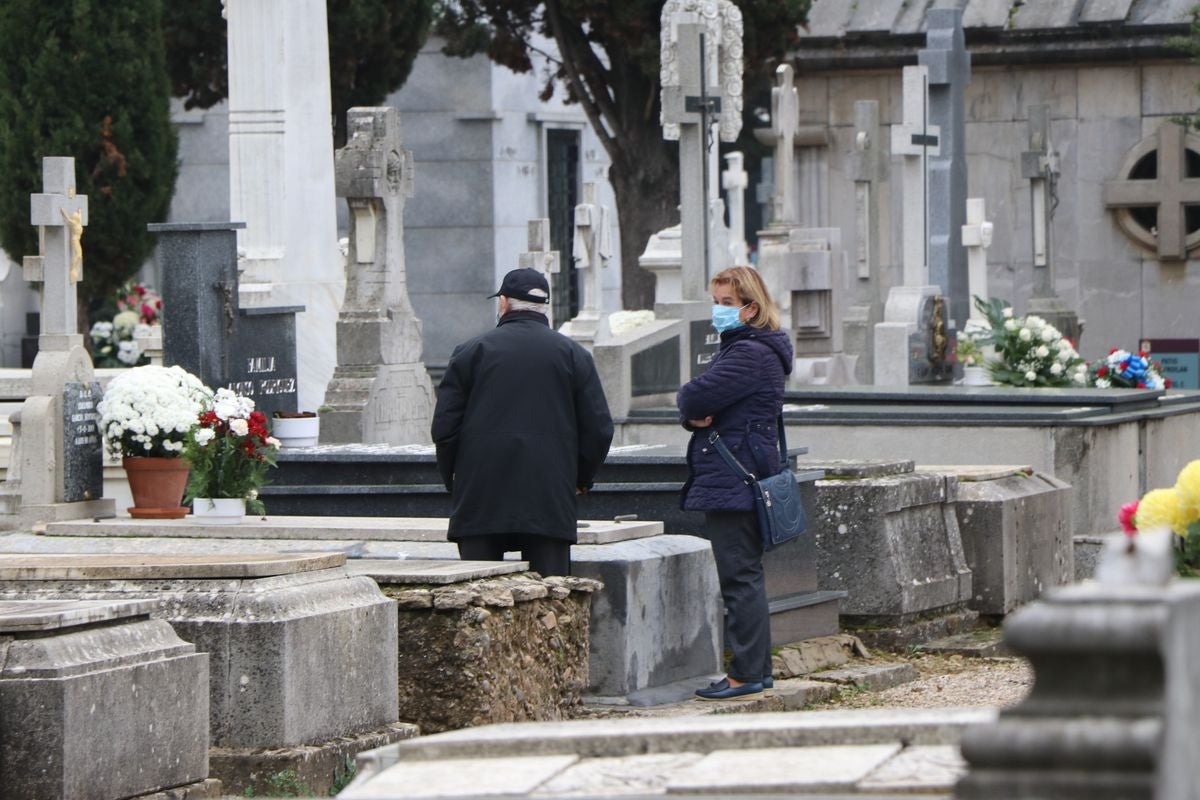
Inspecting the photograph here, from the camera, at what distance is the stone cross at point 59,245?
9.52 metres

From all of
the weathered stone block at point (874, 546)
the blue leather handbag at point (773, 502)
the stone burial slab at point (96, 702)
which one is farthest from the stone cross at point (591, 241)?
the stone burial slab at point (96, 702)

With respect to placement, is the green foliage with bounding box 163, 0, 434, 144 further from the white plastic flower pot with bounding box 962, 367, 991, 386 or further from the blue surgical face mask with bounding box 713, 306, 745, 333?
the blue surgical face mask with bounding box 713, 306, 745, 333

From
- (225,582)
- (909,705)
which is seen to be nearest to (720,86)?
(909,705)

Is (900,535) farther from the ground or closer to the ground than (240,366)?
closer to the ground

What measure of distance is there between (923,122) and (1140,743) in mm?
15274

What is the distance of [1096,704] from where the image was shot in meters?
2.81

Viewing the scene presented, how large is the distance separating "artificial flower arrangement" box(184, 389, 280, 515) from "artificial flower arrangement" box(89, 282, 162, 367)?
953 centimetres

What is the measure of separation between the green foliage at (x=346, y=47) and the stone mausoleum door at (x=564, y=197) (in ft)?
13.1

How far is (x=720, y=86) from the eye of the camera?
50.8 ft

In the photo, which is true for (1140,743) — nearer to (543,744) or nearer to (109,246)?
(543,744)

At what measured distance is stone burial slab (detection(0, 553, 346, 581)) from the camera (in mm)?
6156

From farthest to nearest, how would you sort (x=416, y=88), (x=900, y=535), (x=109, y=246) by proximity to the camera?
(x=416, y=88) < (x=109, y=246) < (x=900, y=535)

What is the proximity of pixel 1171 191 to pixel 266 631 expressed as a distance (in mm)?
16742

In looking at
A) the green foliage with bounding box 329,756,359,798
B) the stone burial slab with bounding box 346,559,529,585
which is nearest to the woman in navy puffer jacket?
the stone burial slab with bounding box 346,559,529,585
